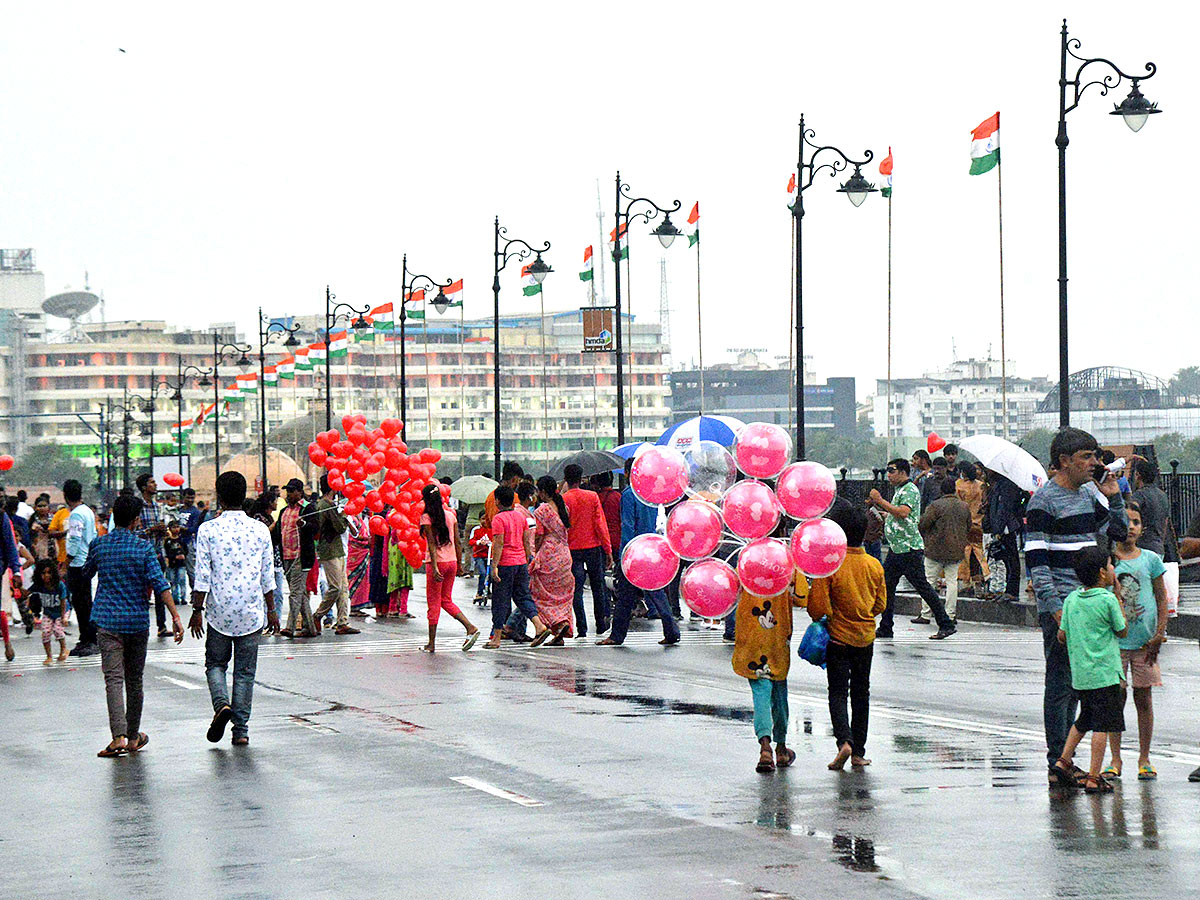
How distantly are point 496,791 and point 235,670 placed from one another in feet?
11.4

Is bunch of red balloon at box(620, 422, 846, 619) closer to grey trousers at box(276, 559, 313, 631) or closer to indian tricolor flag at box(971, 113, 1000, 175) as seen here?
grey trousers at box(276, 559, 313, 631)

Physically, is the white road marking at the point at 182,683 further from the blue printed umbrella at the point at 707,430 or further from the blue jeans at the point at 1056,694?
the blue jeans at the point at 1056,694

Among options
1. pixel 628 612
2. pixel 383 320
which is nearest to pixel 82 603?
pixel 628 612

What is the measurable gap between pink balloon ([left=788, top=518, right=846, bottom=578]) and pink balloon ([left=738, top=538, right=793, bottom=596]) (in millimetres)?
123

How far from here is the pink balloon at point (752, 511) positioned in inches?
464

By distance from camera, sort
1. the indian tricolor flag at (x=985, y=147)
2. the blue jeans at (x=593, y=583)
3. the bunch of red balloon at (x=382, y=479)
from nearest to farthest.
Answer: the blue jeans at (x=593, y=583)
the bunch of red balloon at (x=382, y=479)
the indian tricolor flag at (x=985, y=147)

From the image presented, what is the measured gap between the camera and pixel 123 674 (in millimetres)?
12984

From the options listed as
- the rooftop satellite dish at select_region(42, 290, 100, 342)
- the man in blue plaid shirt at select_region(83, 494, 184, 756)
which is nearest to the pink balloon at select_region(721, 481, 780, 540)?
the man in blue plaid shirt at select_region(83, 494, 184, 756)

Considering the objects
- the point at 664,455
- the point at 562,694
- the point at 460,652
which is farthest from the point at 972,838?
the point at 460,652

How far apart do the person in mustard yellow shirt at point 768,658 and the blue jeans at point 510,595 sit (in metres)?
9.68

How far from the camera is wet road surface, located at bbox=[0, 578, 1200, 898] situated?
26.3ft

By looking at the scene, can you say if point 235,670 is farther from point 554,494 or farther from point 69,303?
point 69,303

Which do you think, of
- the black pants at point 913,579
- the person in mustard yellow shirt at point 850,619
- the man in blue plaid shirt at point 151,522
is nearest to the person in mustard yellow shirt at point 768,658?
the person in mustard yellow shirt at point 850,619

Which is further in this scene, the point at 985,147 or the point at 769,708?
the point at 985,147
